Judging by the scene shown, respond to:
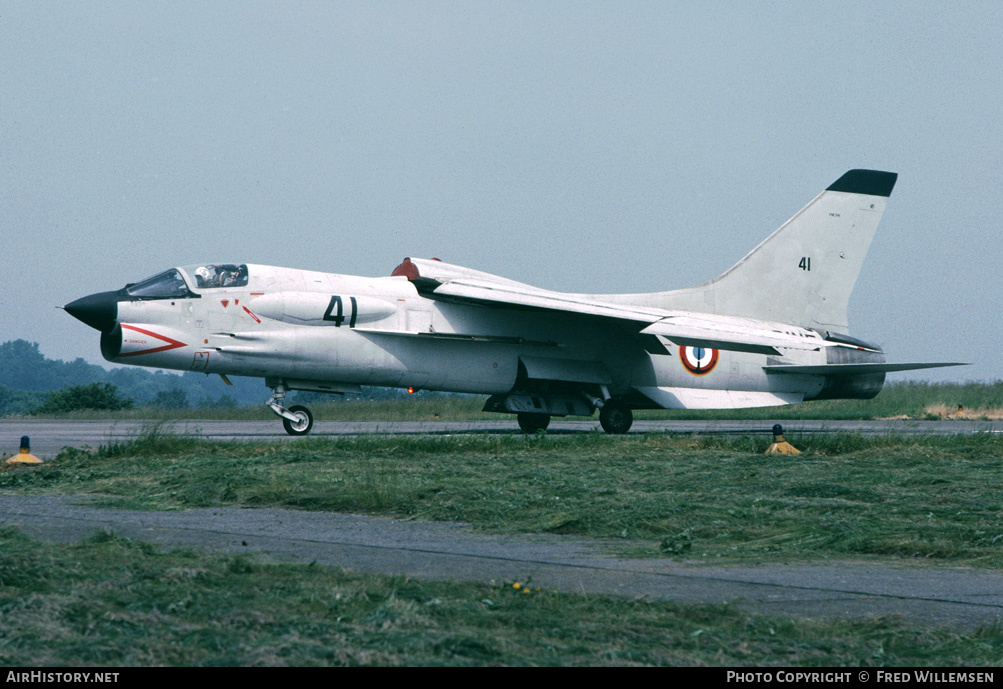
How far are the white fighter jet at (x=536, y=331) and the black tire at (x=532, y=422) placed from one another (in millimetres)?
41

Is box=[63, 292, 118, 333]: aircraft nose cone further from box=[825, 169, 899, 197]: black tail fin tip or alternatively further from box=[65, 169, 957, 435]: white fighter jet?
box=[825, 169, 899, 197]: black tail fin tip

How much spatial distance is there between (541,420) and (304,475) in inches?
419

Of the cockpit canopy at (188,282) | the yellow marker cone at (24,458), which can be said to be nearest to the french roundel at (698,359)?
the cockpit canopy at (188,282)

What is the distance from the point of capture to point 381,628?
4066 millimetres

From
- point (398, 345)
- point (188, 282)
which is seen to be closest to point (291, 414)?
point (398, 345)

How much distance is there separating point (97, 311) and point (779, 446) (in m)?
10.9

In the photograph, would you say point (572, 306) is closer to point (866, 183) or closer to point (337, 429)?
point (337, 429)

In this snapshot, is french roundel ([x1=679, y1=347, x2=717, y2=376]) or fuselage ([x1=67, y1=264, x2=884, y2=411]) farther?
french roundel ([x1=679, y1=347, x2=717, y2=376])

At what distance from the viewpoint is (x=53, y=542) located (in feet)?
20.8

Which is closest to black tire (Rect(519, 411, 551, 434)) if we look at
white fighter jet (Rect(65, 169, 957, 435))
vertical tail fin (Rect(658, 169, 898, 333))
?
white fighter jet (Rect(65, 169, 957, 435))

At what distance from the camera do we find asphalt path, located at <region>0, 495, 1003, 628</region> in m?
5.01

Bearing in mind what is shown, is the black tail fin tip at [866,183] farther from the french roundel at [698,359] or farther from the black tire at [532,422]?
the black tire at [532,422]

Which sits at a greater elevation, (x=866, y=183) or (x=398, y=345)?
(x=866, y=183)

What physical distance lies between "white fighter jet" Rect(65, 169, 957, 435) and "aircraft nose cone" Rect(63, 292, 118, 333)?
2cm
